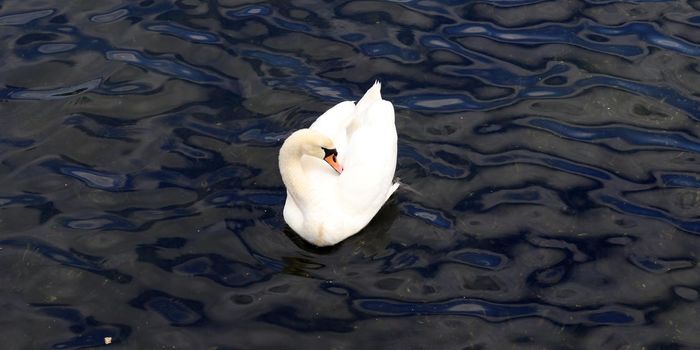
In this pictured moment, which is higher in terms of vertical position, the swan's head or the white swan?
the swan's head

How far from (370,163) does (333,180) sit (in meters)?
0.48

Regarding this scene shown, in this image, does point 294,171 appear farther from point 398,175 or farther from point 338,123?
point 398,175

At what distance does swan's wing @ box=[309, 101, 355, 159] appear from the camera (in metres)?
12.2

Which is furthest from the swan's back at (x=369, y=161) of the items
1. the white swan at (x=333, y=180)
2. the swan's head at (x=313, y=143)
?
the swan's head at (x=313, y=143)

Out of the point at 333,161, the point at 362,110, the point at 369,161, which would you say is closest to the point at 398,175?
the point at 362,110

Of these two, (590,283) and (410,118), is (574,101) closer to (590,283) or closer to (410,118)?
(410,118)

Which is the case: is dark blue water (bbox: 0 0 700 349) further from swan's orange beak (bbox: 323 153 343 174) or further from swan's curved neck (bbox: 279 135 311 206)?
swan's orange beak (bbox: 323 153 343 174)

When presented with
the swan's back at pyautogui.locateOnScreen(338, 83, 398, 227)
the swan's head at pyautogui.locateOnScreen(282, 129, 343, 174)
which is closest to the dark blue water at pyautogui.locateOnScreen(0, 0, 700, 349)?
the swan's back at pyautogui.locateOnScreen(338, 83, 398, 227)

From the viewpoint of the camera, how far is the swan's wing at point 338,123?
12227 millimetres

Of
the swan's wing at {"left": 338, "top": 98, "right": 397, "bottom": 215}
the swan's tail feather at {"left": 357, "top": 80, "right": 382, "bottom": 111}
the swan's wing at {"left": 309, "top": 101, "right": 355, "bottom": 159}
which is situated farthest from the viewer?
the swan's tail feather at {"left": 357, "top": 80, "right": 382, "bottom": 111}

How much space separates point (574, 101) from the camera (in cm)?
1362

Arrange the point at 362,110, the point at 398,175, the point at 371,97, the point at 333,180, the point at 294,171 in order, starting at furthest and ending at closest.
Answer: the point at 398,175, the point at 371,97, the point at 362,110, the point at 333,180, the point at 294,171

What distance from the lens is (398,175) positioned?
12617 mm

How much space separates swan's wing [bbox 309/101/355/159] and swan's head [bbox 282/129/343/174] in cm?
58
